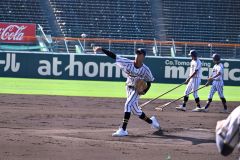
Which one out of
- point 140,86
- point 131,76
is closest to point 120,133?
point 140,86

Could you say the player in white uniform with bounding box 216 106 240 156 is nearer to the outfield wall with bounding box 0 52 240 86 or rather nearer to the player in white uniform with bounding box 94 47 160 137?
the player in white uniform with bounding box 94 47 160 137

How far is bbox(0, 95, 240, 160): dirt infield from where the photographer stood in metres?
10.2

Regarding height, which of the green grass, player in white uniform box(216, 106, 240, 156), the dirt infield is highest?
player in white uniform box(216, 106, 240, 156)

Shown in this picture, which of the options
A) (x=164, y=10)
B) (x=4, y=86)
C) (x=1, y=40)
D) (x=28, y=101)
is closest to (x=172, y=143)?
(x=28, y=101)

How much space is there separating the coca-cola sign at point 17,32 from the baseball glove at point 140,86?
2338cm

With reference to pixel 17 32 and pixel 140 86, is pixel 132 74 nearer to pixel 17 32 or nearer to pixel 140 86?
pixel 140 86

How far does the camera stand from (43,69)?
33594 mm

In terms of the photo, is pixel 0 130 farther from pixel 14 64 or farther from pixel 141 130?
pixel 14 64

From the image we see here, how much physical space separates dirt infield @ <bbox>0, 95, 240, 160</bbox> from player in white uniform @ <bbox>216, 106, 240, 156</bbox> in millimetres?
5339

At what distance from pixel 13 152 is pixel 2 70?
24213 millimetres

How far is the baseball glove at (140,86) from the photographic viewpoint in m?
12.8

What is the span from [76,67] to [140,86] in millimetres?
21007

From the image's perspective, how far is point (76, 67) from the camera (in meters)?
33.6

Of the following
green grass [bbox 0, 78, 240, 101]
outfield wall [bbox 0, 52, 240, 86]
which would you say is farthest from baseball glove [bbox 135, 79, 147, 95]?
outfield wall [bbox 0, 52, 240, 86]
